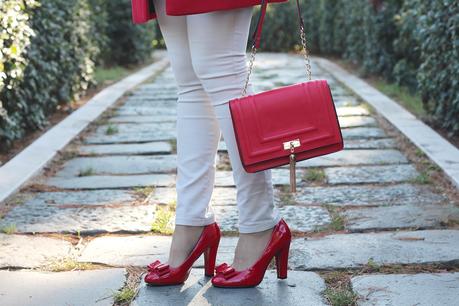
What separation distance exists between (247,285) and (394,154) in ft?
7.23

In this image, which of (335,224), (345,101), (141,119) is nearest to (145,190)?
(335,224)

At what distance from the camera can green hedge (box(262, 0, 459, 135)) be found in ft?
14.4

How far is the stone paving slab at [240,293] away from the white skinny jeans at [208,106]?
0.18 metres

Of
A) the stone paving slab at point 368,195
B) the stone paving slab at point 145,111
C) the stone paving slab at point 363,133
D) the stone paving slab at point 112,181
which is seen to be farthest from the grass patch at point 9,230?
the stone paving slab at point 145,111

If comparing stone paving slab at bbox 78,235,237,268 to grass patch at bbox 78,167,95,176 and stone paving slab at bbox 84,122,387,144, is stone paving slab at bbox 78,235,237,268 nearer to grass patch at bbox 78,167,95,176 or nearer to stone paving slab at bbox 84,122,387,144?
grass patch at bbox 78,167,95,176

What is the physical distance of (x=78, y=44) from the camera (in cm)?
662

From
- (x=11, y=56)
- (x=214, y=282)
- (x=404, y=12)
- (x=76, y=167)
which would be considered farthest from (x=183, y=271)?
(x=404, y=12)

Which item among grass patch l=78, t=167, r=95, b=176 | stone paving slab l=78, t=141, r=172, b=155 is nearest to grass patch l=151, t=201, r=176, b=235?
grass patch l=78, t=167, r=95, b=176

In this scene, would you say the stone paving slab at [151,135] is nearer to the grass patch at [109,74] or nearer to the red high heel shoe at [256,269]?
the red high heel shoe at [256,269]

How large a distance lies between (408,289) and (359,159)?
6.40 ft

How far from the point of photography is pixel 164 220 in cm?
284

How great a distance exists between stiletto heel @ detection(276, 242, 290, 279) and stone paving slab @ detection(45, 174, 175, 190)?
1396 mm

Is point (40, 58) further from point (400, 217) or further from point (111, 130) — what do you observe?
A: point (400, 217)

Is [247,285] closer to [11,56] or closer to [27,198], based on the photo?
[27,198]
